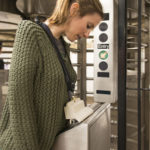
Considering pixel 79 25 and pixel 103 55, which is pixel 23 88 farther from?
pixel 103 55

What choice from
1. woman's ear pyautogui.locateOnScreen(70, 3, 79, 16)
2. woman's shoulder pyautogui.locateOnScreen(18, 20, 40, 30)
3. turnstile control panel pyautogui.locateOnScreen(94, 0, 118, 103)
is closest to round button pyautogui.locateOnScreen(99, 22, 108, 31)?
turnstile control panel pyautogui.locateOnScreen(94, 0, 118, 103)

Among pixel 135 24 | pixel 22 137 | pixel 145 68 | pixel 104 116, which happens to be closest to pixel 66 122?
pixel 22 137

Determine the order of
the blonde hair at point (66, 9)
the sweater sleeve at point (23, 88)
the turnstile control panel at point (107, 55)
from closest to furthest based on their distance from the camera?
the sweater sleeve at point (23, 88)
the blonde hair at point (66, 9)
the turnstile control panel at point (107, 55)

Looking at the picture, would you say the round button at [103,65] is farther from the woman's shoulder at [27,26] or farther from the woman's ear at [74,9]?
the woman's shoulder at [27,26]

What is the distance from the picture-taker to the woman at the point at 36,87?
957 mm

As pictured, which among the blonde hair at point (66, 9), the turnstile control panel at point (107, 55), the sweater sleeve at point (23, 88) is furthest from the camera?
the turnstile control panel at point (107, 55)

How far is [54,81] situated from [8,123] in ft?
0.90

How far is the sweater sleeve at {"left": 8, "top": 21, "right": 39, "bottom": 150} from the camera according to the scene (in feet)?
3.12

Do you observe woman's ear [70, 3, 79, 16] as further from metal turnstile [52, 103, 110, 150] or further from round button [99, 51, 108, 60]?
round button [99, 51, 108, 60]

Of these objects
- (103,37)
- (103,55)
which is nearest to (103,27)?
(103,37)

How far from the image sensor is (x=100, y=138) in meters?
1.31

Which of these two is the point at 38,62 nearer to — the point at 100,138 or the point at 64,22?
the point at 64,22

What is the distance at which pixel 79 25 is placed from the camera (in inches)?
44.0

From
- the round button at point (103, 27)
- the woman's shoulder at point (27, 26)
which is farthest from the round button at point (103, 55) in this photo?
the woman's shoulder at point (27, 26)
